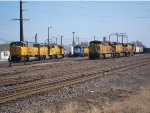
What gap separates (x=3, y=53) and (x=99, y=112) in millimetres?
88729

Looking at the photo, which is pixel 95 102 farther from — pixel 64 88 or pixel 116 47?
pixel 116 47

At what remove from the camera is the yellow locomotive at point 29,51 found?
154 ft

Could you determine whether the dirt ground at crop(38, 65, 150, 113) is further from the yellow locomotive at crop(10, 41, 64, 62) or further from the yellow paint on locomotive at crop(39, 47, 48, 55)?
the yellow paint on locomotive at crop(39, 47, 48, 55)

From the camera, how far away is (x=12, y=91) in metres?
16.5

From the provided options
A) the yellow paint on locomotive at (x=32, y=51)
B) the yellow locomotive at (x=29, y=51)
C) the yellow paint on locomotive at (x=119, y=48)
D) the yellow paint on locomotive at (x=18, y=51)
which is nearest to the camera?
the yellow paint on locomotive at (x=18, y=51)

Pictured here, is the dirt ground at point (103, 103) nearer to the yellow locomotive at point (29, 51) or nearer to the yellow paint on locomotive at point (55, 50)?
the yellow locomotive at point (29, 51)

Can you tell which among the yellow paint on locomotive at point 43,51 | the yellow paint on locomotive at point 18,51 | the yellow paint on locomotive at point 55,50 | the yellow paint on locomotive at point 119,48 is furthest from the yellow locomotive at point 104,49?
the yellow paint on locomotive at point 18,51

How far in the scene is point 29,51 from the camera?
162ft

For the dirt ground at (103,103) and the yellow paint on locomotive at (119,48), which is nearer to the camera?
the dirt ground at (103,103)

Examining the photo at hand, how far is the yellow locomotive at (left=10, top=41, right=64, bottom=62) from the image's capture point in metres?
46.9

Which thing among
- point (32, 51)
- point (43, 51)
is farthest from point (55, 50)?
point (32, 51)

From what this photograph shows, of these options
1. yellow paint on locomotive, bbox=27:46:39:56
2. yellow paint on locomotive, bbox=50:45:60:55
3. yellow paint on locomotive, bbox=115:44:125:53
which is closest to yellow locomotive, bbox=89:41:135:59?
yellow paint on locomotive, bbox=115:44:125:53

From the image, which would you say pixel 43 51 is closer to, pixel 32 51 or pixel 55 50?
pixel 32 51

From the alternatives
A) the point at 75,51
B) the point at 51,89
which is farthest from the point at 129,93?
the point at 75,51
